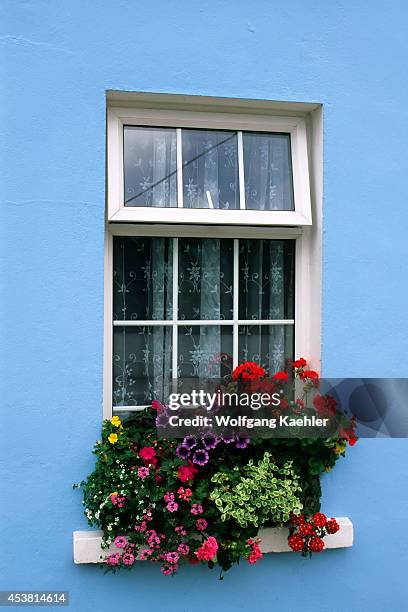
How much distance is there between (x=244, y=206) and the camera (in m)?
3.26

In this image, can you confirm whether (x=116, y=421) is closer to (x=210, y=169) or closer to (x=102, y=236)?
(x=102, y=236)

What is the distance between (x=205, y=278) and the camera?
3287 mm

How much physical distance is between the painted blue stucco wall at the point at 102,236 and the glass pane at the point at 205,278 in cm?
48

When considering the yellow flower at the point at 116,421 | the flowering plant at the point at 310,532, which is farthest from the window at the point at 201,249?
the flowering plant at the point at 310,532

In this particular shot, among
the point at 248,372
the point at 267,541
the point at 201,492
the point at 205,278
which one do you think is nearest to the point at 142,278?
the point at 205,278

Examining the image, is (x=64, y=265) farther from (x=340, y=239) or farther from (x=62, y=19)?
(x=340, y=239)

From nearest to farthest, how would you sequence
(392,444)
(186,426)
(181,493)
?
(181,493)
(186,426)
(392,444)

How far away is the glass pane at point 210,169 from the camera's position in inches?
128

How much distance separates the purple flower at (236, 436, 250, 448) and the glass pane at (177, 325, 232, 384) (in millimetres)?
414

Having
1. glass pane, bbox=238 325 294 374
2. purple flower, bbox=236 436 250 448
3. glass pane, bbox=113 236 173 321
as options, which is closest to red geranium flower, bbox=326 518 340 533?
purple flower, bbox=236 436 250 448

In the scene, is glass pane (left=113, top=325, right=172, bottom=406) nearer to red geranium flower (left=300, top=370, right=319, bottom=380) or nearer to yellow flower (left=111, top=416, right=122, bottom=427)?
yellow flower (left=111, top=416, right=122, bottom=427)

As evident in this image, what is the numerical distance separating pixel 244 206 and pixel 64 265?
95 centimetres

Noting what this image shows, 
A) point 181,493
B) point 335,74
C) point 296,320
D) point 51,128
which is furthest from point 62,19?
point 181,493

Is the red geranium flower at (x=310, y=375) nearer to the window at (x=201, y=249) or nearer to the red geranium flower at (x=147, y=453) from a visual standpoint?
the window at (x=201, y=249)
